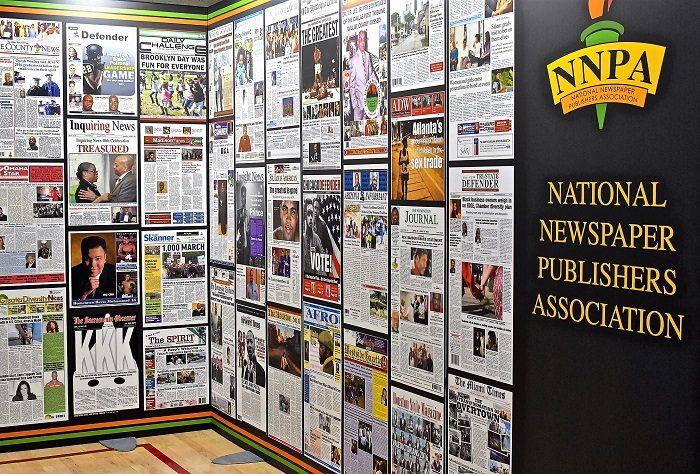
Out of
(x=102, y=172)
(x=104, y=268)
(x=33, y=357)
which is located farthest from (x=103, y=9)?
(x=33, y=357)

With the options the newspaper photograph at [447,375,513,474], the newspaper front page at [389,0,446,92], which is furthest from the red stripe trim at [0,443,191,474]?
the newspaper front page at [389,0,446,92]

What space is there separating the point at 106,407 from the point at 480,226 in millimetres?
3478

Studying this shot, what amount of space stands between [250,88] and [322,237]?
1.29 metres

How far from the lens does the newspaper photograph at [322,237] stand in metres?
4.87

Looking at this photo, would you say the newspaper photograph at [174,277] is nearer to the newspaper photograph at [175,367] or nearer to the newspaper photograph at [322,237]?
the newspaper photograph at [175,367]

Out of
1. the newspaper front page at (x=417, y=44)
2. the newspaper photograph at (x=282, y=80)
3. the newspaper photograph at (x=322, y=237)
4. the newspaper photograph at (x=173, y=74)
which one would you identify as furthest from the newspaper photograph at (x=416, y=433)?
the newspaper photograph at (x=173, y=74)

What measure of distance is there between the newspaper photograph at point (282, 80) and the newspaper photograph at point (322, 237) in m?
0.34

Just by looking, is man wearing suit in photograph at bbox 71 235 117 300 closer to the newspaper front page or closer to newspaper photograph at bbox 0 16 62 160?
newspaper photograph at bbox 0 16 62 160

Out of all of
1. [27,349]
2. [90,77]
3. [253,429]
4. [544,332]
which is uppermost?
[90,77]

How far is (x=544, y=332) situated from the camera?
11.4 feet

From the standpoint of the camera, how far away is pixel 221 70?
619cm

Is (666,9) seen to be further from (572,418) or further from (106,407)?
(106,407)

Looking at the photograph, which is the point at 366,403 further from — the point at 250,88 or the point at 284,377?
the point at 250,88

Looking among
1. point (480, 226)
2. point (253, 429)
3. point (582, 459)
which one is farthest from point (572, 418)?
point (253, 429)
